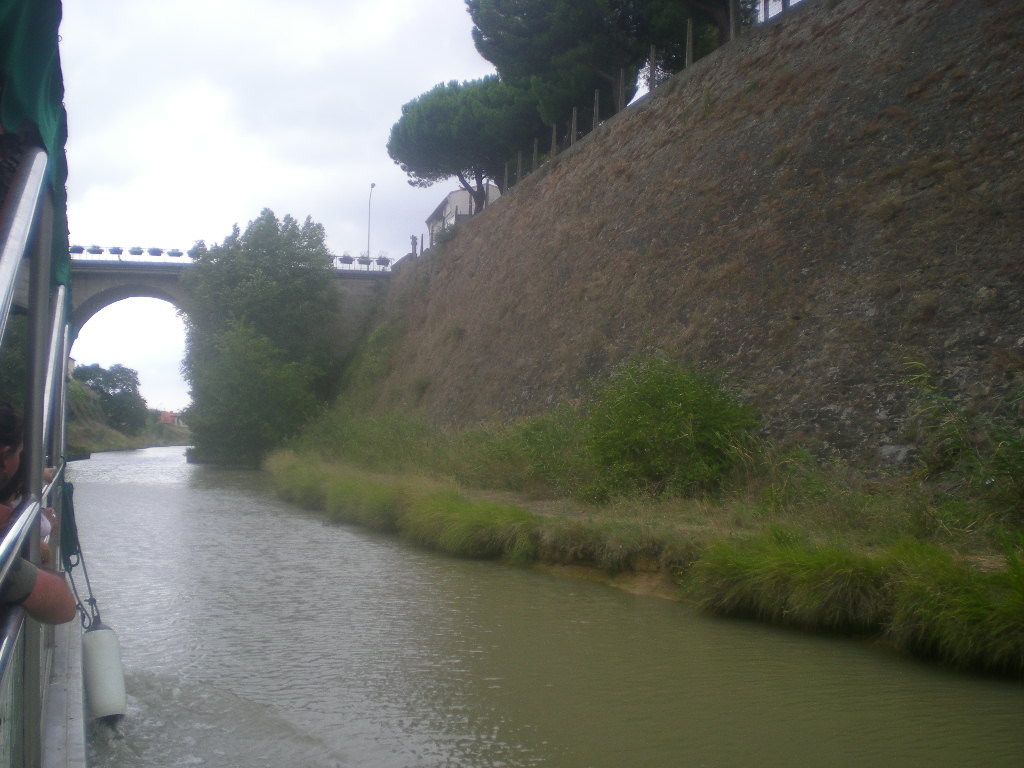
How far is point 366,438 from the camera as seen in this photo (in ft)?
70.5

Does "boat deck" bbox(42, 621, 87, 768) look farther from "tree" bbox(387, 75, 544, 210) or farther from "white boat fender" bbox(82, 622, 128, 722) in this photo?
Answer: "tree" bbox(387, 75, 544, 210)

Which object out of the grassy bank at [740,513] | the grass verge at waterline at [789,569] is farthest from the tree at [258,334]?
the grass verge at waterline at [789,569]

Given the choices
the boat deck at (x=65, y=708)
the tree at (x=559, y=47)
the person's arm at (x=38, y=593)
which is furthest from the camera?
the tree at (x=559, y=47)

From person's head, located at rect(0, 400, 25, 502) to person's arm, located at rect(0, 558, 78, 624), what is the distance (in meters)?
0.45

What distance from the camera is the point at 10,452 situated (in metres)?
2.34

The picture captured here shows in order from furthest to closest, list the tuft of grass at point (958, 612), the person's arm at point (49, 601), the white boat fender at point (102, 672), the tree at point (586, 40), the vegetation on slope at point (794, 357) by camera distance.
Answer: the tree at point (586, 40) < the vegetation on slope at point (794, 357) < the tuft of grass at point (958, 612) < the white boat fender at point (102, 672) < the person's arm at point (49, 601)

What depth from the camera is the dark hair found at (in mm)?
2336

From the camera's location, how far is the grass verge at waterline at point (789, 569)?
17.2 ft

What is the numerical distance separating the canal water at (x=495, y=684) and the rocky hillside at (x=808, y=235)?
4374 mm

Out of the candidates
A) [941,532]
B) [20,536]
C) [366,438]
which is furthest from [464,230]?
[20,536]

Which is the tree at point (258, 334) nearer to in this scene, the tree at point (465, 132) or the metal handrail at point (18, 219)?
the tree at point (465, 132)

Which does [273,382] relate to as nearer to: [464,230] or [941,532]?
[464,230]

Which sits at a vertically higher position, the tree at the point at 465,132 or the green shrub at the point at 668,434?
the tree at the point at 465,132

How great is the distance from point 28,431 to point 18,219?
2.62 feet
